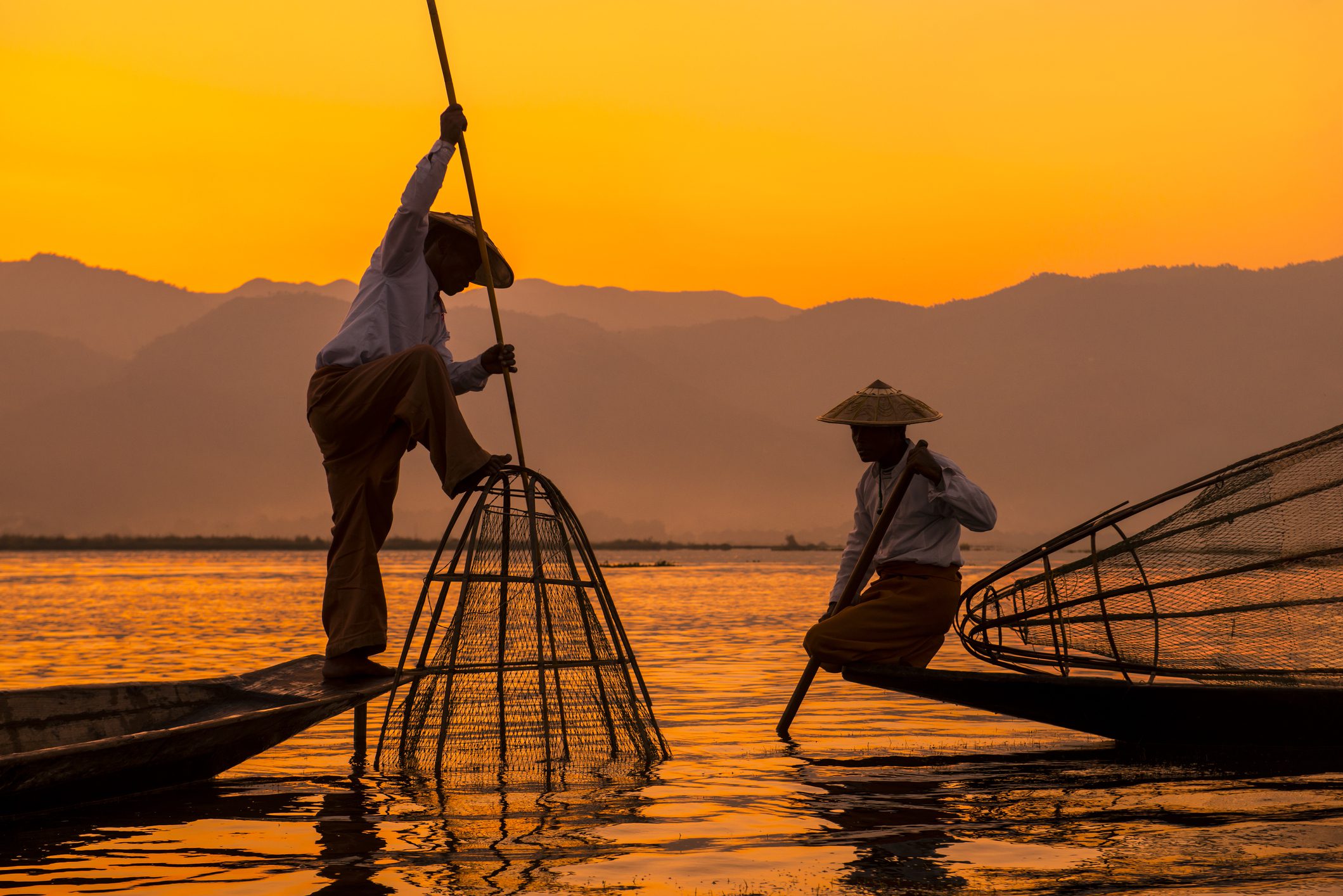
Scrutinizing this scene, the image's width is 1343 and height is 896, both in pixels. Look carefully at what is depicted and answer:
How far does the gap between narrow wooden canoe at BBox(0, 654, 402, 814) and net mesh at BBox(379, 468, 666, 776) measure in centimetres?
53

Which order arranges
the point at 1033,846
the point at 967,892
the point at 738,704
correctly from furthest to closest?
the point at 738,704 → the point at 1033,846 → the point at 967,892

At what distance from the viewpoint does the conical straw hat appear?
672 cm

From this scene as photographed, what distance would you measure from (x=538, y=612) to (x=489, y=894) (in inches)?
93.3

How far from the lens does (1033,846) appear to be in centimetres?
458

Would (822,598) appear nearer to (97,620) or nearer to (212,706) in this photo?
(97,620)

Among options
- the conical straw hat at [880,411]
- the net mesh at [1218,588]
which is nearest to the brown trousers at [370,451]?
the conical straw hat at [880,411]

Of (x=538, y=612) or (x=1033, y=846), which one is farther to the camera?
(x=538, y=612)

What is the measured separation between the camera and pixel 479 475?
5.79m

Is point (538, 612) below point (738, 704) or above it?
above

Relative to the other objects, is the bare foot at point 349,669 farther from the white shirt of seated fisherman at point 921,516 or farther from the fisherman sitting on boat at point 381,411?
the white shirt of seated fisherman at point 921,516

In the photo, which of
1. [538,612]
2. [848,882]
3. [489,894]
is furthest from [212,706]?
[848,882]

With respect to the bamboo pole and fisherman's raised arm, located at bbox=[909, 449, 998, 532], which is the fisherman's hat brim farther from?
fisherman's raised arm, located at bbox=[909, 449, 998, 532]

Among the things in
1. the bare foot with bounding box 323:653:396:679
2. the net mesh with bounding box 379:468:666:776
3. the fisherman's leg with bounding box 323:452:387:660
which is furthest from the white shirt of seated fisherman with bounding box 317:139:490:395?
the bare foot with bounding box 323:653:396:679

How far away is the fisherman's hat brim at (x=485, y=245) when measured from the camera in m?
6.27
